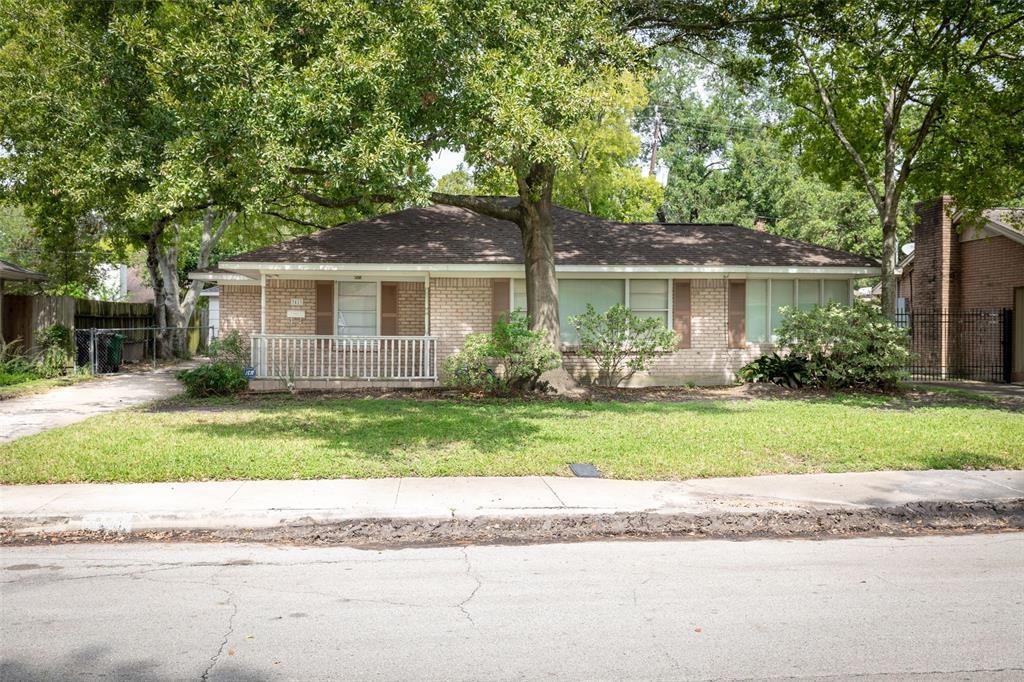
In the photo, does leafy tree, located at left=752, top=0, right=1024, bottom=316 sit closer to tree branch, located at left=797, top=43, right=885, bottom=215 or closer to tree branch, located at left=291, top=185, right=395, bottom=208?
tree branch, located at left=797, top=43, right=885, bottom=215

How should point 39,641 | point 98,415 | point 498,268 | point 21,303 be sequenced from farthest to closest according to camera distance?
1. point 21,303
2. point 498,268
3. point 98,415
4. point 39,641

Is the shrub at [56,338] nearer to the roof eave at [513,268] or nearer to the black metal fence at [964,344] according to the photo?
the roof eave at [513,268]

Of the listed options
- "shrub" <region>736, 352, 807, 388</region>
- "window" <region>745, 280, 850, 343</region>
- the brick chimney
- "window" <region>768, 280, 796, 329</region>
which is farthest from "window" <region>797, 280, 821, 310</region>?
the brick chimney

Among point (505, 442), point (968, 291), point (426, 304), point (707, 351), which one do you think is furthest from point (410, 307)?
point (968, 291)

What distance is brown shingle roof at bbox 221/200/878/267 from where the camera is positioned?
58.9 feet

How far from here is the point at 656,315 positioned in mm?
19062

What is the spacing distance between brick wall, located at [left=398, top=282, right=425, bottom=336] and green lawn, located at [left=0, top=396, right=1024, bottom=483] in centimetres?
503

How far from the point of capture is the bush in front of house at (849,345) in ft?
53.9

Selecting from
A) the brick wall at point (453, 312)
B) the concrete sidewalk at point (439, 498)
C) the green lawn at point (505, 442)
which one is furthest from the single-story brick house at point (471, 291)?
the concrete sidewalk at point (439, 498)

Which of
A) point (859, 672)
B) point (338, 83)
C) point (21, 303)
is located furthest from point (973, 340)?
point (21, 303)

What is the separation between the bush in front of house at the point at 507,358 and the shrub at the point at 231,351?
5.38 m

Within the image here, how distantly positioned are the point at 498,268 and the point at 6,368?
476 inches

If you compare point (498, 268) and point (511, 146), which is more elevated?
point (511, 146)

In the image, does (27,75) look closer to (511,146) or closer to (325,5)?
(325,5)
